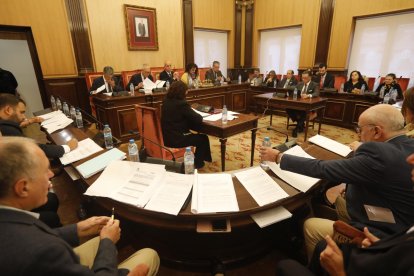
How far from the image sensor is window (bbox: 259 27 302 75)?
6.75 metres

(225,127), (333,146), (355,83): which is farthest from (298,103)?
(333,146)

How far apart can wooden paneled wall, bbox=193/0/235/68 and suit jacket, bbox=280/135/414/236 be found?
6493 millimetres

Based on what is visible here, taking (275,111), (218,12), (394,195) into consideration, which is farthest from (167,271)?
(218,12)

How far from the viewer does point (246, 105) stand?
628cm

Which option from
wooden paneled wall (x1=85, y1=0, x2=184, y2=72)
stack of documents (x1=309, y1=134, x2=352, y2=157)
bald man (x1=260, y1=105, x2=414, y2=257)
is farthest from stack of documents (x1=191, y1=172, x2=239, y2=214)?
wooden paneled wall (x1=85, y1=0, x2=184, y2=72)

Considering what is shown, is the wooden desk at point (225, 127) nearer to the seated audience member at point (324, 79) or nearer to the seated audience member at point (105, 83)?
the seated audience member at point (105, 83)

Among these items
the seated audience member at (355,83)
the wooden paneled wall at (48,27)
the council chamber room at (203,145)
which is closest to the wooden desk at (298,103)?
the council chamber room at (203,145)

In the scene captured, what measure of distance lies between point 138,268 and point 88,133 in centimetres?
177

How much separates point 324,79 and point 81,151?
524cm

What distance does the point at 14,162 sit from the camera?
756mm

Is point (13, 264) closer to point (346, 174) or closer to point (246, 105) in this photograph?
point (346, 174)

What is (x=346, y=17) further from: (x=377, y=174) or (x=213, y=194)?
(x=213, y=194)

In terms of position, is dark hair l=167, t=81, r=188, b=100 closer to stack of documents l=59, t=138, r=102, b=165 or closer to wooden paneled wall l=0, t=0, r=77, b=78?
stack of documents l=59, t=138, r=102, b=165

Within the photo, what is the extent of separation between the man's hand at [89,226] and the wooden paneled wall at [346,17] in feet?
21.2
